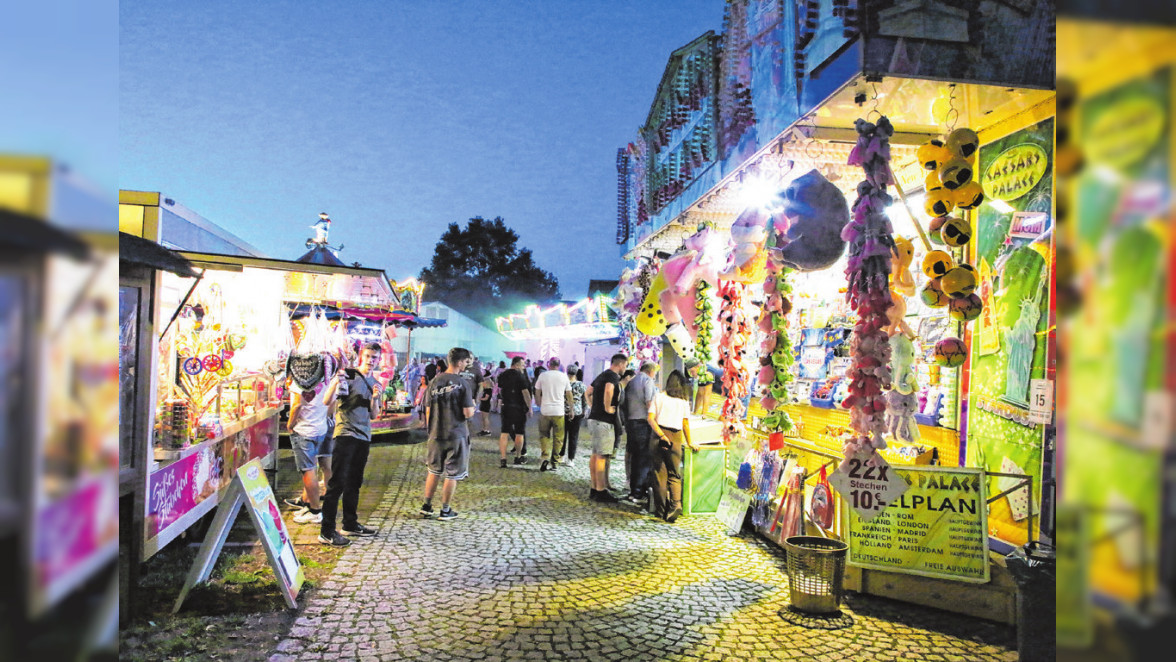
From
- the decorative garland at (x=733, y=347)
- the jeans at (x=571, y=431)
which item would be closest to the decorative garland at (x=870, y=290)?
the decorative garland at (x=733, y=347)

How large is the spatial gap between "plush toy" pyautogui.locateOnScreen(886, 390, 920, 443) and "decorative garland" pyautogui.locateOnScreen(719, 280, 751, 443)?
2855mm

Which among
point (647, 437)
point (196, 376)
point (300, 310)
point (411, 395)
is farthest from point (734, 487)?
point (411, 395)

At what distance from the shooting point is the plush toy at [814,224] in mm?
5379

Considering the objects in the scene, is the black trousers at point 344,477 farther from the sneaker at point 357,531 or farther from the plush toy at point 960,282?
the plush toy at point 960,282

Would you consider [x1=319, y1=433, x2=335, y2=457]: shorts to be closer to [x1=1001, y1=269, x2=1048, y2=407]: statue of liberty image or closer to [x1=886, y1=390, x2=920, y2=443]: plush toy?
[x1=886, y1=390, x2=920, y2=443]: plush toy

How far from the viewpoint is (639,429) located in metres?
9.09

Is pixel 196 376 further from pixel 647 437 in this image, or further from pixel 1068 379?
pixel 1068 379

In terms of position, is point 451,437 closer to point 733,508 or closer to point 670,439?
point 670,439

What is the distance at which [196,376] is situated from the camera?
694 cm

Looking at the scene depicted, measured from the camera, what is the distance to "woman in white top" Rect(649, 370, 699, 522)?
321 inches

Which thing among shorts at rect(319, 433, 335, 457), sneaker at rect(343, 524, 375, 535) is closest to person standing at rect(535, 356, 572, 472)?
shorts at rect(319, 433, 335, 457)

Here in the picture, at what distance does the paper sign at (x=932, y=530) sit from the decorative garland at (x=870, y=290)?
0.54 meters

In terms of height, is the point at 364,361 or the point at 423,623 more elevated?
the point at 364,361

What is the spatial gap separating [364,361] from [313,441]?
4692 mm
